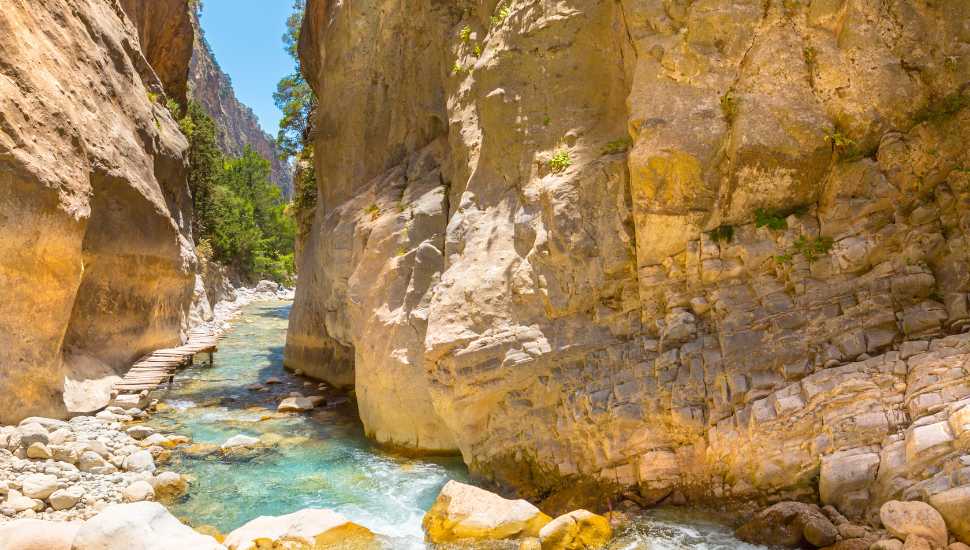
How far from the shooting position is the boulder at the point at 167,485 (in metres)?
8.35

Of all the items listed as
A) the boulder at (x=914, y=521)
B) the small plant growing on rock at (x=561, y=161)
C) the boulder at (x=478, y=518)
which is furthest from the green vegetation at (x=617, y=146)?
the boulder at (x=914, y=521)

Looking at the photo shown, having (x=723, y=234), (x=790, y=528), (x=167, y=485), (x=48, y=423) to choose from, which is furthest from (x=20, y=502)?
(x=723, y=234)

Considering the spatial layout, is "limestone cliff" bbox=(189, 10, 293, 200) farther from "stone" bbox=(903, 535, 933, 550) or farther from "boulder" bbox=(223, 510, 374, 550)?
"stone" bbox=(903, 535, 933, 550)

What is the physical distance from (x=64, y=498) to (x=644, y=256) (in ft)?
26.9

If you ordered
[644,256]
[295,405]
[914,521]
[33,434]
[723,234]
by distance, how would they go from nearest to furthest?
[914,521] → [723,234] → [644,256] → [33,434] → [295,405]

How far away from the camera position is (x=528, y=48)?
938 centimetres

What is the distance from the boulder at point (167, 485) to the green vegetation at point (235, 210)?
61.5 ft

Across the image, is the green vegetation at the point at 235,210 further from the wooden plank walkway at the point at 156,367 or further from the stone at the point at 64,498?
the stone at the point at 64,498

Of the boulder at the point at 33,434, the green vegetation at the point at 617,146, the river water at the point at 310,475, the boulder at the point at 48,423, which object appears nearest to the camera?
the river water at the point at 310,475

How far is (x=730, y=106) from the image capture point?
7.20 meters

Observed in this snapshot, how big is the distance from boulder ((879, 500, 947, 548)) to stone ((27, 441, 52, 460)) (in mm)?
10597

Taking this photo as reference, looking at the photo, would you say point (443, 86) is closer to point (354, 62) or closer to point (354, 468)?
point (354, 62)

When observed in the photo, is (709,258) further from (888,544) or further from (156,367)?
(156,367)

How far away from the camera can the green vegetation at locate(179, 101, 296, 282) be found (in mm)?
28797
